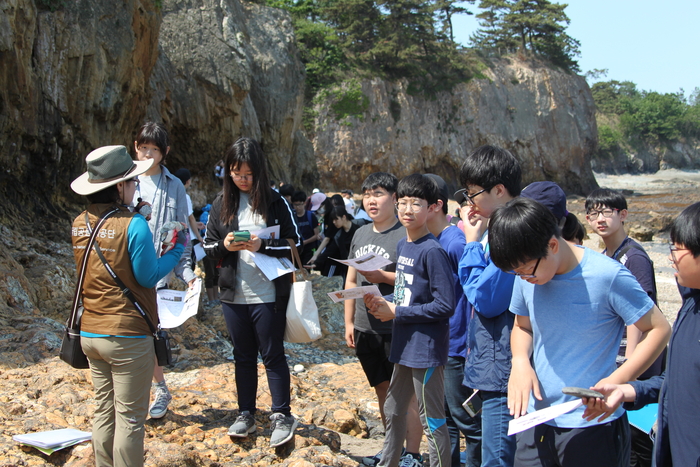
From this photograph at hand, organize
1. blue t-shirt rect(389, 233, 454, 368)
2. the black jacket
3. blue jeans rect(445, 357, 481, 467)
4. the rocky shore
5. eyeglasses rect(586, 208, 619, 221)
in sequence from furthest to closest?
eyeglasses rect(586, 208, 619, 221)
the black jacket
the rocky shore
blue jeans rect(445, 357, 481, 467)
blue t-shirt rect(389, 233, 454, 368)

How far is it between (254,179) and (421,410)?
1.80 metres

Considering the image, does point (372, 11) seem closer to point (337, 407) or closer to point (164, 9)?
point (164, 9)

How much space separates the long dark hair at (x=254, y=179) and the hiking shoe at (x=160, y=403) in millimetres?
1222

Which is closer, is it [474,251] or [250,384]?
[474,251]

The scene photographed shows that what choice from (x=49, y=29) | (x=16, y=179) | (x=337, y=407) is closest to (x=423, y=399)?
(x=337, y=407)

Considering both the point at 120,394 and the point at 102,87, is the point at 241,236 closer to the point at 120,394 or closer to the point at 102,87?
the point at 120,394

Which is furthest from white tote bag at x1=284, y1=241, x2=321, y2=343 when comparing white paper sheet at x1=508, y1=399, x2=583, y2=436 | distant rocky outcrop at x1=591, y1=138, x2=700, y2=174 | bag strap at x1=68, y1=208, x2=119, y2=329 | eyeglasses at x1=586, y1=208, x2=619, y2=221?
distant rocky outcrop at x1=591, y1=138, x2=700, y2=174

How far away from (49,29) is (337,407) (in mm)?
6212

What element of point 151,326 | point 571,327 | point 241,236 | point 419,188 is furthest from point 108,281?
point 571,327

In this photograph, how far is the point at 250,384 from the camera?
134 inches

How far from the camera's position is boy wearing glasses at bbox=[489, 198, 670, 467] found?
1849 millimetres

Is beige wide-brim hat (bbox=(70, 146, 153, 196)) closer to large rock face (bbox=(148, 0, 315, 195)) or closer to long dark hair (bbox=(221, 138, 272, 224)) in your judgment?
long dark hair (bbox=(221, 138, 272, 224))

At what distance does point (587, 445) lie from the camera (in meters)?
1.88

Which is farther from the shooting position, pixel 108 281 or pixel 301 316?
pixel 301 316
